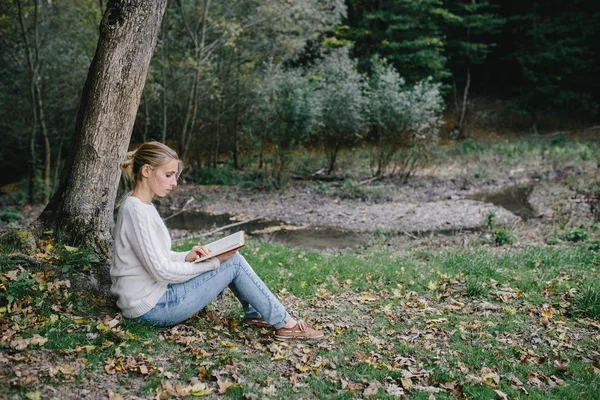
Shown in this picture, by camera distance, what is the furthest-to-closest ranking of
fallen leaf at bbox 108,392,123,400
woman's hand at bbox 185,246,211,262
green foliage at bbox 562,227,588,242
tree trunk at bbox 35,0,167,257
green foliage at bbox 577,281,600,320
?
green foliage at bbox 562,227,588,242 < green foliage at bbox 577,281,600,320 < tree trunk at bbox 35,0,167,257 < woman's hand at bbox 185,246,211,262 < fallen leaf at bbox 108,392,123,400

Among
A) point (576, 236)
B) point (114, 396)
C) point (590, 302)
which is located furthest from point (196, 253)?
point (576, 236)

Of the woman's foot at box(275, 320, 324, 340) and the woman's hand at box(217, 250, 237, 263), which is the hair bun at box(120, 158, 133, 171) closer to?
the woman's hand at box(217, 250, 237, 263)

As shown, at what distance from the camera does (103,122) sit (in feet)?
15.8

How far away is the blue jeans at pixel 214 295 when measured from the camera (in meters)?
4.06

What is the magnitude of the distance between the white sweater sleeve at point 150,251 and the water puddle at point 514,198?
35.1 feet

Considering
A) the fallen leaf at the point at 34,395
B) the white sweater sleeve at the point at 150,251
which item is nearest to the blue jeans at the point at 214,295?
the white sweater sleeve at the point at 150,251

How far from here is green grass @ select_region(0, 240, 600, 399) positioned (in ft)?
11.9

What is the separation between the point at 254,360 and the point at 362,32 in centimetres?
2564

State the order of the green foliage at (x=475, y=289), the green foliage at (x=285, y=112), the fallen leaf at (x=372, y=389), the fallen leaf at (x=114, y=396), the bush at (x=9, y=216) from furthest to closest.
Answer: the green foliage at (x=285, y=112) → the bush at (x=9, y=216) → the green foliage at (x=475, y=289) → the fallen leaf at (x=372, y=389) → the fallen leaf at (x=114, y=396)

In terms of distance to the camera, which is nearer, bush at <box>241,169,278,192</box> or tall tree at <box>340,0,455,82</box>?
bush at <box>241,169,278,192</box>

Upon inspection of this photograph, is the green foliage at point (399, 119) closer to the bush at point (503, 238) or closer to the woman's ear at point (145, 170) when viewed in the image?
the bush at point (503, 238)

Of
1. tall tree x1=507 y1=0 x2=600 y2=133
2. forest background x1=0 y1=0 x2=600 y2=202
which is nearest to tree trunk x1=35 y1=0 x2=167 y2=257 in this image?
forest background x1=0 y1=0 x2=600 y2=202

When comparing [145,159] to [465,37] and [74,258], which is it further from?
[465,37]

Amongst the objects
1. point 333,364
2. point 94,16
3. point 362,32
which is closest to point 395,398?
A: point 333,364
